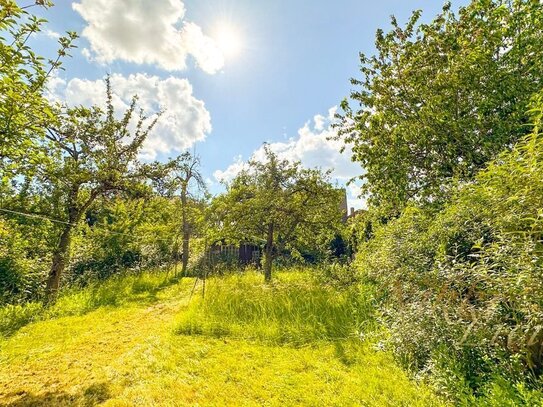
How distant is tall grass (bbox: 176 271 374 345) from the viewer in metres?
6.24

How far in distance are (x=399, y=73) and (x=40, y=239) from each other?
12.5 metres

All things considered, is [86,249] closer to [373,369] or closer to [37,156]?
[37,156]

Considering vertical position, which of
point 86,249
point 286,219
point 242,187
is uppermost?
point 242,187

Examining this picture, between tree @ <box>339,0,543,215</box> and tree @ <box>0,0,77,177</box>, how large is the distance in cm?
721

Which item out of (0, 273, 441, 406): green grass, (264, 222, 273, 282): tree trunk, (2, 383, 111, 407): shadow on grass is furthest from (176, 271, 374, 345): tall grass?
(264, 222, 273, 282): tree trunk

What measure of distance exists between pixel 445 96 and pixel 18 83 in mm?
8511

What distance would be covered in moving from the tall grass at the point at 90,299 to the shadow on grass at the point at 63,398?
3.41 meters

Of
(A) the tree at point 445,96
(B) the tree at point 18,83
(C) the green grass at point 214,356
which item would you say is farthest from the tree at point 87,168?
(A) the tree at point 445,96

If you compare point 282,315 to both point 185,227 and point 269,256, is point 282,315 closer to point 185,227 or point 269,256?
point 269,256

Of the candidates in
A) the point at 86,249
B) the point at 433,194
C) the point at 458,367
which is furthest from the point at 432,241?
the point at 86,249

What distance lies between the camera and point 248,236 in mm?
13062

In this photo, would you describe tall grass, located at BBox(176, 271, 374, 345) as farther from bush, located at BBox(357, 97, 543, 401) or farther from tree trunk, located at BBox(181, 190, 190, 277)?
tree trunk, located at BBox(181, 190, 190, 277)

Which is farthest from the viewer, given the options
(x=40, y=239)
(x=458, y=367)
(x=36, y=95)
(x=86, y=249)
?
(x=86, y=249)

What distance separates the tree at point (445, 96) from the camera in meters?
6.67
